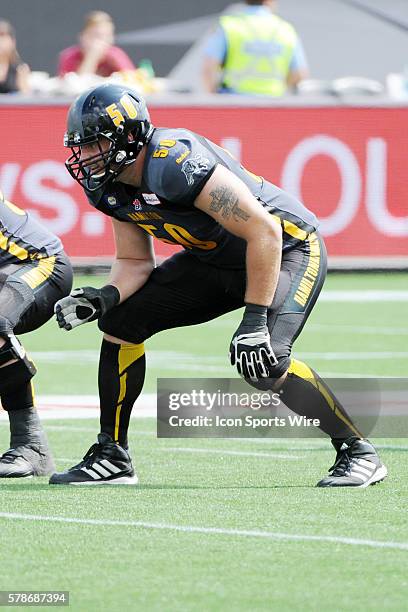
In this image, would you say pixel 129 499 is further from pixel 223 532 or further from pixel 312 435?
pixel 312 435

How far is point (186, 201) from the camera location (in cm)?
684

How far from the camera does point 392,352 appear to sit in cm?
1255

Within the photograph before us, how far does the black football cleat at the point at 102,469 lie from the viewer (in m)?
7.36

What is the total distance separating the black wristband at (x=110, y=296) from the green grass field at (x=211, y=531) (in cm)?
80

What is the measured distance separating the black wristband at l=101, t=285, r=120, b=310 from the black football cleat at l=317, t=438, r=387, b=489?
3.88 ft

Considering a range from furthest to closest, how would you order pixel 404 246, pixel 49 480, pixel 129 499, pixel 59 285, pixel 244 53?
1. pixel 404 246
2. pixel 244 53
3. pixel 59 285
4. pixel 49 480
5. pixel 129 499

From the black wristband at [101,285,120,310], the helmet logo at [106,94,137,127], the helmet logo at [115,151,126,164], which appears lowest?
the black wristband at [101,285,120,310]

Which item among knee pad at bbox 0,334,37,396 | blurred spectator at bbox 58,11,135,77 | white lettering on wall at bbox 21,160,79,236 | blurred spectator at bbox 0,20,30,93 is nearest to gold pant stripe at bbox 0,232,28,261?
knee pad at bbox 0,334,37,396

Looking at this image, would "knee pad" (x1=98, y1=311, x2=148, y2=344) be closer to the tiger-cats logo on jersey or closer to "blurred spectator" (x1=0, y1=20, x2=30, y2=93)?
the tiger-cats logo on jersey

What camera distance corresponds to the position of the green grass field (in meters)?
5.08

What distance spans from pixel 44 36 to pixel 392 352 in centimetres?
1620

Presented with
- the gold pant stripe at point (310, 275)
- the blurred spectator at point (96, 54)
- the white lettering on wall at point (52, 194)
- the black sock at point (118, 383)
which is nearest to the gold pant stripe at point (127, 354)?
the black sock at point (118, 383)

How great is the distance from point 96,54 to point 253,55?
228 centimetres

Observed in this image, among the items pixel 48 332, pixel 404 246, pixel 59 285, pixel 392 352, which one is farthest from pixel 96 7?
pixel 59 285
